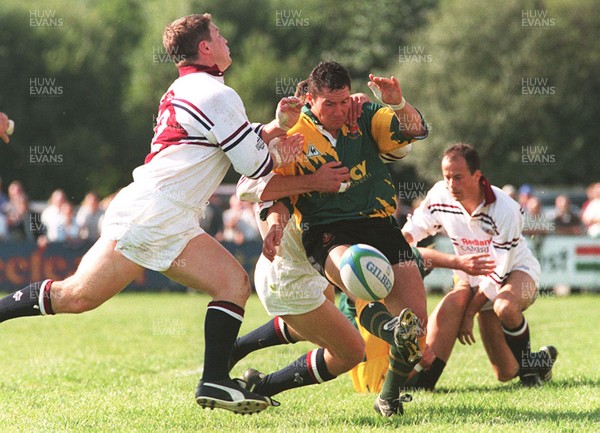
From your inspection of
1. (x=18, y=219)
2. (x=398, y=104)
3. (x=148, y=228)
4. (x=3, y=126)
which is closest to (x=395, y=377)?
(x=398, y=104)

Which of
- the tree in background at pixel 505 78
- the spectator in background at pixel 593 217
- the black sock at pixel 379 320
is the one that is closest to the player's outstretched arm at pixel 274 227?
the black sock at pixel 379 320

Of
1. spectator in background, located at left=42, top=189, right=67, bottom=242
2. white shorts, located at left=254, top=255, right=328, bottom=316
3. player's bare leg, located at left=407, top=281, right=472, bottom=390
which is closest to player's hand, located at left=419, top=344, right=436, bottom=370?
player's bare leg, located at left=407, top=281, right=472, bottom=390

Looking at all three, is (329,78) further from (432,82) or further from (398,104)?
(432,82)

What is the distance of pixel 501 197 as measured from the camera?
26.4 ft

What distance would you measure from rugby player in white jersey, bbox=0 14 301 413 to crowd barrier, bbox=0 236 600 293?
13.6 meters

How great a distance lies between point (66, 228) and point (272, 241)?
14958 millimetres

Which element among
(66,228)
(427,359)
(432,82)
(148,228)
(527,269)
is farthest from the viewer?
(432,82)

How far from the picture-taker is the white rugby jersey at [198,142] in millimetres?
5855

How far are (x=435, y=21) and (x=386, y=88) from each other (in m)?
36.3

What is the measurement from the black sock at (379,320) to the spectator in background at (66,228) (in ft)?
48.2

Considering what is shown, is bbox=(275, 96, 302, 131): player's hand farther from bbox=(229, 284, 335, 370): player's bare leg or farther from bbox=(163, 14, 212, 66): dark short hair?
bbox=(229, 284, 335, 370): player's bare leg

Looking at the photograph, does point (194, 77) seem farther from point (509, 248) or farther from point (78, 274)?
point (509, 248)

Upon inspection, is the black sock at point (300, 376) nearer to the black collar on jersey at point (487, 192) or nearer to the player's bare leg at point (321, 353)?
the player's bare leg at point (321, 353)

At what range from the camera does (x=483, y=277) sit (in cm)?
824
